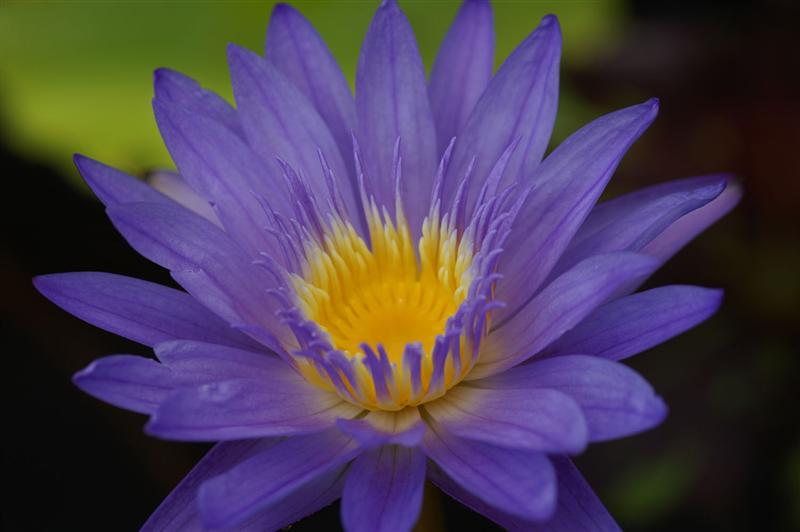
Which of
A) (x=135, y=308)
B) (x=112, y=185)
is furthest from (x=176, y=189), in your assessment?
(x=135, y=308)

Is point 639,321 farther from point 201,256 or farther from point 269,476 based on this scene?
point 201,256

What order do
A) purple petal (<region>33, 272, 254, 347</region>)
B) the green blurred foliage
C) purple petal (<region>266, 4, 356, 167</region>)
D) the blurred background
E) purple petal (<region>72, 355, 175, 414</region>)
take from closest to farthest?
purple petal (<region>72, 355, 175, 414</region>) < purple petal (<region>33, 272, 254, 347</region>) < purple petal (<region>266, 4, 356, 167</region>) < the blurred background < the green blurred foliage

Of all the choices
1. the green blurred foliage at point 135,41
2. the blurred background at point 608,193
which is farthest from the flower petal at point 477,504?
the green blurred foliage at point 135,41

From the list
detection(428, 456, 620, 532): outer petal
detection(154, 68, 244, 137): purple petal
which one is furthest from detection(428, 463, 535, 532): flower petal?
detection(154, 68, 244, 137): purple petal

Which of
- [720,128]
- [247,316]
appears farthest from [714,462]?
[247,316]

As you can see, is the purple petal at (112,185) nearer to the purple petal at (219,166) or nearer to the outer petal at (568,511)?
the purple petal at (219,166)

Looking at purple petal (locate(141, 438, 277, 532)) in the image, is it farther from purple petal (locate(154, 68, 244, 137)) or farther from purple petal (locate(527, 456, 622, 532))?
purple petal (locate(154, 68, 244, 137))
